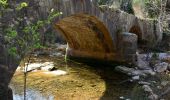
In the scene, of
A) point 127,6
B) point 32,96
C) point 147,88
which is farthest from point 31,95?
point 127,6

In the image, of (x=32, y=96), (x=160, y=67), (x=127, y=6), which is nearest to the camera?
(x=32, y=96)

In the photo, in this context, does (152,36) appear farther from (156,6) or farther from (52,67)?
(52,67)

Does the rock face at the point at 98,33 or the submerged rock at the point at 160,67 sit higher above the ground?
the rock face at the point at 98,33

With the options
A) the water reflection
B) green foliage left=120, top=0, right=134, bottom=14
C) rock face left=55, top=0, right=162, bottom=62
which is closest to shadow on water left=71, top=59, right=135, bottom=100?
rock face left=55, top=0, right=162, bottom=62

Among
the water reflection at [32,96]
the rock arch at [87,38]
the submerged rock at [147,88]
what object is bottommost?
the submerged rock at [147,88]

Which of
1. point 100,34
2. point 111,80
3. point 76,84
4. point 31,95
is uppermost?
point 100,34

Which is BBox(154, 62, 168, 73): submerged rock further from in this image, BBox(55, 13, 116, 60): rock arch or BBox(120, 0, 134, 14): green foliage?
BBox(120, 0, 134, 14): green foliage

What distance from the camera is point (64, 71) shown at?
11.8 meters

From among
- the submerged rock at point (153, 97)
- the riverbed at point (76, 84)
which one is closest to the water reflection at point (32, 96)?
the riverbed at point (76, 84)

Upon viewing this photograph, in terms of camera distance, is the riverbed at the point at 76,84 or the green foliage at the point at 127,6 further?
the green foliage at the point at 127,6

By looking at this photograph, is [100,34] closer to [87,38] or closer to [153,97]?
[87,38]

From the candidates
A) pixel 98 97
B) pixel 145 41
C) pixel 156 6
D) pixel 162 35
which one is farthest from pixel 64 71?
pixel 162 35

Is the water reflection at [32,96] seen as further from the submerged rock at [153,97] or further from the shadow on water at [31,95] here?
the submerged rock at [153,97]

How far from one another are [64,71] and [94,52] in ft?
8.91
